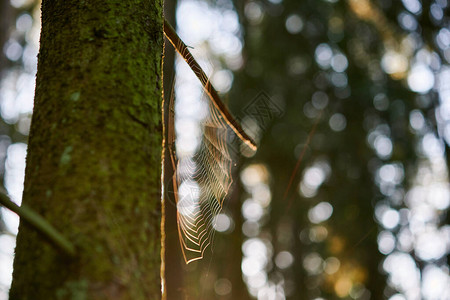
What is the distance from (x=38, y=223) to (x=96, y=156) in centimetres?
19

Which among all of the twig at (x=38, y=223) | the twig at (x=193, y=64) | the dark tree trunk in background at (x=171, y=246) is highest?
the twig at (x=38, y=223)

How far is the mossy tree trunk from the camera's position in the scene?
2.11ft

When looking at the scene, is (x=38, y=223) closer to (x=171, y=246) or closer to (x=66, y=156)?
(x=66, y=156)

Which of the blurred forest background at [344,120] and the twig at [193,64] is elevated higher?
the twig at [193,64]

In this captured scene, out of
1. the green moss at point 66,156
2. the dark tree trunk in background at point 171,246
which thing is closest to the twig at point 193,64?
the green moss at point 66,156

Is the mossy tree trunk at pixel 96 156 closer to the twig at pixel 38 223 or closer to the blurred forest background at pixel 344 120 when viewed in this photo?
the twig at pixel 38 223

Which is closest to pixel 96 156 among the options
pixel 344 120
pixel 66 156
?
pixel 66 156

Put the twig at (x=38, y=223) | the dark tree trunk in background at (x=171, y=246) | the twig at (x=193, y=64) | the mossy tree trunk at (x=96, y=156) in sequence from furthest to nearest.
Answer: the dark tree trunk in background at (x=171, y=246)
the twig at (x=193, y=64)
the mossy tree trunk at (x=96, y=156)
the twig at (x=38, y=223)

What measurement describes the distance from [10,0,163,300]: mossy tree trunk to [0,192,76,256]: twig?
0.03m

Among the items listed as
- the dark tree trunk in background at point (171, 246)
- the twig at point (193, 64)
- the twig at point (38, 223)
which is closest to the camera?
the twig at point (38, 223)

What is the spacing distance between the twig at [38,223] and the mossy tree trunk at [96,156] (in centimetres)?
3

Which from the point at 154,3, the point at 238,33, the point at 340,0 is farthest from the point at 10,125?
the point at 154,3

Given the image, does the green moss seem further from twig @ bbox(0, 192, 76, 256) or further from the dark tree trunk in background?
the dark tree trunk in background

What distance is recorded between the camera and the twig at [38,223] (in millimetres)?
Result: 542
